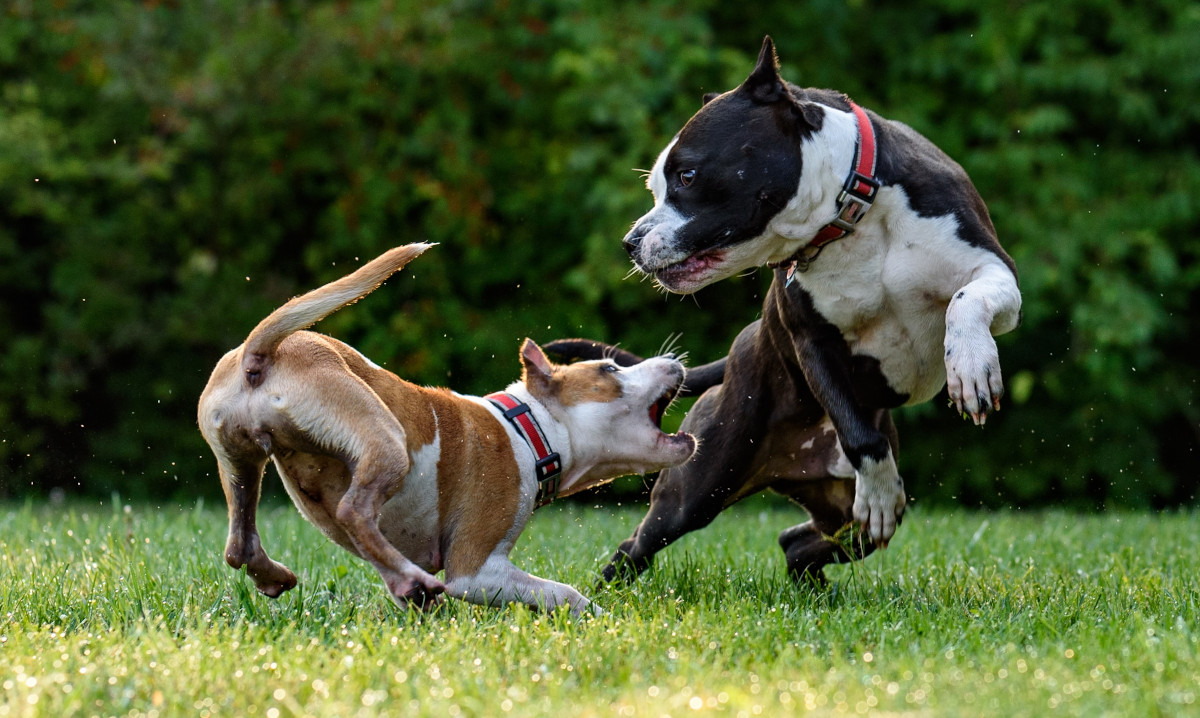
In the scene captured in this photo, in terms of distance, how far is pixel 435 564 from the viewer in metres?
4.12

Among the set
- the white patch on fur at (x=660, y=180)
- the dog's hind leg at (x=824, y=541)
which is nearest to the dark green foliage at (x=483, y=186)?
the dog's hind leg at (x=824, y=541)

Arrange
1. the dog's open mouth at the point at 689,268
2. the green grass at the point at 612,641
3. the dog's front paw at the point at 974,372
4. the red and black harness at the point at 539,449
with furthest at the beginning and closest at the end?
the red and black harness at the point at 539,449 < the dog's open mouth at the point at 689,268 < the dog's front paw at the point at 974,372 < the green grass at the point at 612,641

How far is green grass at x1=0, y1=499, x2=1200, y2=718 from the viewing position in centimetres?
266

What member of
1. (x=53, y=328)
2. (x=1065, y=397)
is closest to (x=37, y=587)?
(x=53, y=328)

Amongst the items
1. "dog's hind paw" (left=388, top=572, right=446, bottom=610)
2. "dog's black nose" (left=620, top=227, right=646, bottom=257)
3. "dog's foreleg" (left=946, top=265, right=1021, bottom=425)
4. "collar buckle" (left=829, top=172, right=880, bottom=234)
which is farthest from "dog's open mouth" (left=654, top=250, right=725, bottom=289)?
"dog's hind paw" (left=388, top=572, right=446, bottom=610)

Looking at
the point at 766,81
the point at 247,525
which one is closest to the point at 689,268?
the point at 766,81

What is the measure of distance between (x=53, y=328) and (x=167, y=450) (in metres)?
1.42

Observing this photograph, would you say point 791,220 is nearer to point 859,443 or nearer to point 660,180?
point 660,180

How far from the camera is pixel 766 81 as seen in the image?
411cm

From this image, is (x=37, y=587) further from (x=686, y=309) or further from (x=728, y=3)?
(x=728, y=3)

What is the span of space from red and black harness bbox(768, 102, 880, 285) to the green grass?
1.15 m

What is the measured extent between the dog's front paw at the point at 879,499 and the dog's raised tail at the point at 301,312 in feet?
5.23

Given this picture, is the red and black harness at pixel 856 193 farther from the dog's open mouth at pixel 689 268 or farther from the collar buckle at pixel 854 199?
the dog's open mouth at pixel 689 268

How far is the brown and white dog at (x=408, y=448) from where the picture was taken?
12.0 feet
